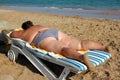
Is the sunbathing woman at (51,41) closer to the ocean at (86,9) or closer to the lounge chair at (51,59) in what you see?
the lounge chair at (51,59)

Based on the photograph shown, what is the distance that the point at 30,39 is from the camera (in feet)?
17.6

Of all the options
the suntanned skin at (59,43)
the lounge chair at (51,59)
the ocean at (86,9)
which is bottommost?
the ocean at (86,9)

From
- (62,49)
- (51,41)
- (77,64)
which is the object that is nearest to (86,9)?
(51,41)

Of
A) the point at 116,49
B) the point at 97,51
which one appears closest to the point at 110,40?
the point at 116,49

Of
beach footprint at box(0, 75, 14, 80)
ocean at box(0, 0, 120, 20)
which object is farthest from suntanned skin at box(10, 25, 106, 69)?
ocean at box(0, 0, 120, 20)

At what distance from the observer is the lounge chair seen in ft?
14.3

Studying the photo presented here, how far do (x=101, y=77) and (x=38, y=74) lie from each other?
44.4 inches

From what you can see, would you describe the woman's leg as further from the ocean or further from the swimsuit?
the ocean

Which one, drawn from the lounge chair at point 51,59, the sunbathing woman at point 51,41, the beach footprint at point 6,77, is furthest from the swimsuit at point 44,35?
the beach footprint at point 6,77

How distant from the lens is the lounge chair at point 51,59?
4.37m

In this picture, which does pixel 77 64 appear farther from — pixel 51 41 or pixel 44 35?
pixel 44 35

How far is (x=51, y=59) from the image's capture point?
470 centimetres

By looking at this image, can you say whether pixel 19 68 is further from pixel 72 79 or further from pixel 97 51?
pixel 97 51

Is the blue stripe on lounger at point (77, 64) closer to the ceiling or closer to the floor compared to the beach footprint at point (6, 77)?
closer to the ceiling
